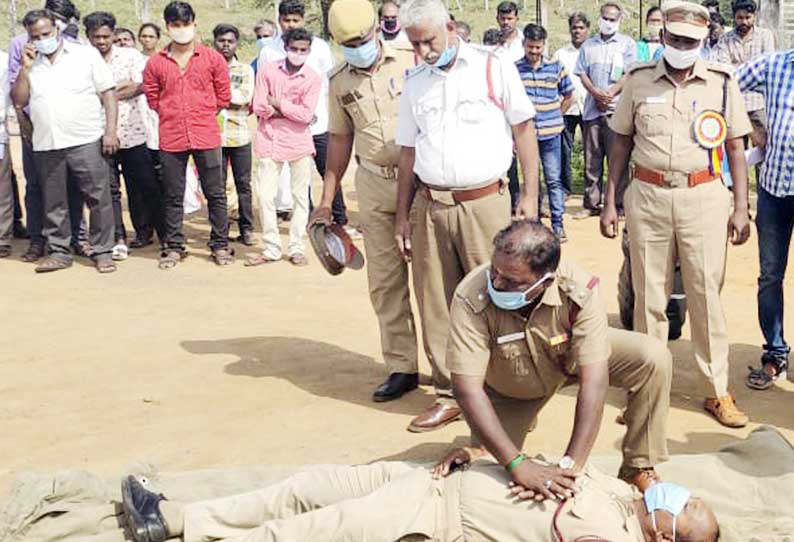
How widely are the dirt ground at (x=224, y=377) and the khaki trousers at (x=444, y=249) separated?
0.43 m

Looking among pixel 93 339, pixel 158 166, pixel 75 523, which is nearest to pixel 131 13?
pixel 158 166

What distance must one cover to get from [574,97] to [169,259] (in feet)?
14.3

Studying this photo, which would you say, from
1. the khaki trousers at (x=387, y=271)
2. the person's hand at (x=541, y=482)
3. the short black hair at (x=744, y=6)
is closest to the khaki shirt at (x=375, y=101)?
the khaki trousers at (x=387, y=271)

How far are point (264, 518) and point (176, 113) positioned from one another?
565cm

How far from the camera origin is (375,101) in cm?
618

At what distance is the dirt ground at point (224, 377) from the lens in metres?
5.80

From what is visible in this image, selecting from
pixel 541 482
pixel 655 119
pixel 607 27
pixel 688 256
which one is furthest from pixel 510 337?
pixel 607 27

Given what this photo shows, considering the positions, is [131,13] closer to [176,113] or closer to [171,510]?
[176,113]

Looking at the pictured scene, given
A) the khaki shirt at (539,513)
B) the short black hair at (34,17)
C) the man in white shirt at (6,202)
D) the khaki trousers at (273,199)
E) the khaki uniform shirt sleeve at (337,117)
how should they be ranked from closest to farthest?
the khaki shirt at (539,513)
the khaki uniform shirt sleeve at (337,117)
the short black hair at (34,17)
the khaki trousers at (273,199)
the man in white shirt at (6,202)

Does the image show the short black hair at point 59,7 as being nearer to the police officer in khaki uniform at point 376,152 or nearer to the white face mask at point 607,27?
the police officer in khaki uniform at point 376,152

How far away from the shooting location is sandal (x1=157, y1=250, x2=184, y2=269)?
32.2 ft

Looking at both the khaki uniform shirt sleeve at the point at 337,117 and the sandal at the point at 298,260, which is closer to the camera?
the khaki uniform shirt sleeve at the point at 337,117

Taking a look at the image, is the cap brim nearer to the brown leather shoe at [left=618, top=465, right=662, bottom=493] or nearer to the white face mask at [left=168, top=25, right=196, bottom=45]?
the brown leather shoe at [left=618, top=465, right=662, bottom=493]

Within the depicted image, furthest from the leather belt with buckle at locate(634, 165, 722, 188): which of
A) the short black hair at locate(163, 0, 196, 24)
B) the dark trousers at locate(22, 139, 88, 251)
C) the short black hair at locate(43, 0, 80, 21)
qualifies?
the short black hair at locate(43, 0, 80, 21)
